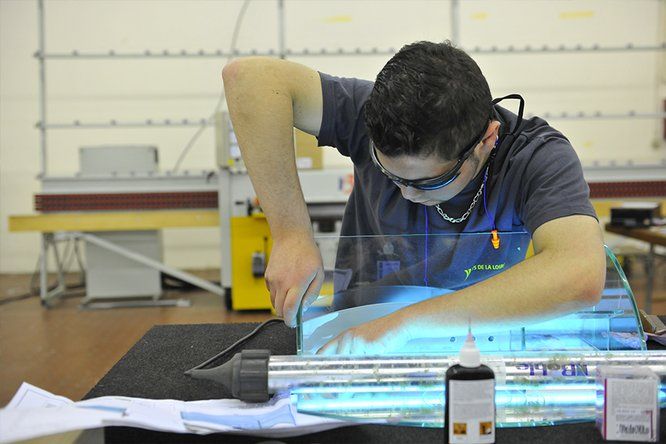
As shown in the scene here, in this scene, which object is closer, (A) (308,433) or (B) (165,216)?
(A) (308,433)

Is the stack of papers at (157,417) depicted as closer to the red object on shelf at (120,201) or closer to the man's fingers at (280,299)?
the man's fingers at (280,299)

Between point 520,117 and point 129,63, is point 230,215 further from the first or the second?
point 520,117

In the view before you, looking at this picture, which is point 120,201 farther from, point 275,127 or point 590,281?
point 590,281

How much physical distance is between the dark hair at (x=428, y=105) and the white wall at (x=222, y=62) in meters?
3.92

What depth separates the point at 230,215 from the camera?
3609 millimetres

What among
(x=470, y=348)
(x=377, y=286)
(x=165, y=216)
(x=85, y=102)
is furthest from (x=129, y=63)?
(x=470, y=348)

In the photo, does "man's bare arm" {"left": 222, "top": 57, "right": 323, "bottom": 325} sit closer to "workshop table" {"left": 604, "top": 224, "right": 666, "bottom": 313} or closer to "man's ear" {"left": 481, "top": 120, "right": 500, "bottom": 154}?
"man's ear" {"left": 481, "top": 120, "right": 500, "bottom": 154}

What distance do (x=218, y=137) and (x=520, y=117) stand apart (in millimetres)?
2816

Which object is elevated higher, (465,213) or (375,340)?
(465,213)

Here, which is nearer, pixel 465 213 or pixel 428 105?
pixel 428 105

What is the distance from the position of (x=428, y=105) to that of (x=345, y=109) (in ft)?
1.29

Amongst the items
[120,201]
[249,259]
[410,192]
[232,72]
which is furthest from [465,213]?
[120,201]

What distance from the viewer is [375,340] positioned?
0.89 meters

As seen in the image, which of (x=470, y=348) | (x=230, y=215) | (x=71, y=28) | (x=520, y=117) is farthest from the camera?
(x=71, y=28)
